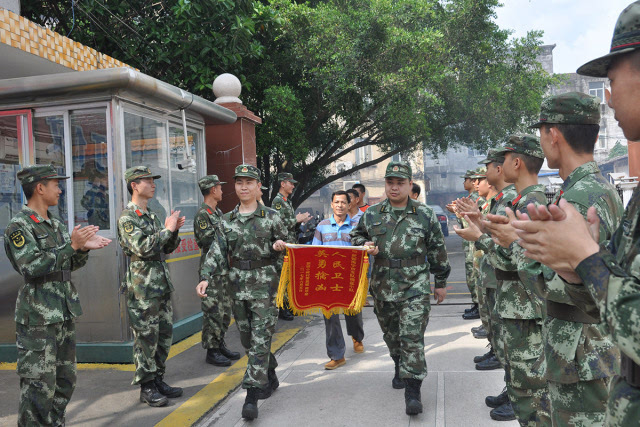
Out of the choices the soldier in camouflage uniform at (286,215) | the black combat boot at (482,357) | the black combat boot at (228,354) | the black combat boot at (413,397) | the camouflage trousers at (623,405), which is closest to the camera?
the camouflage trousers at (623,405)

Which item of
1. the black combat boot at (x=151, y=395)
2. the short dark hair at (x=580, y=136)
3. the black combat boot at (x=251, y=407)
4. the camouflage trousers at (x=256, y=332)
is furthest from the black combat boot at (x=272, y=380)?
the short dark hair at (x=580, y=136)

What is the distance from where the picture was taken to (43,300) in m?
3.72

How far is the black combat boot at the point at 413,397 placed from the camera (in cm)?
423

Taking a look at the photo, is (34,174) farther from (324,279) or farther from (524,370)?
(524,370)

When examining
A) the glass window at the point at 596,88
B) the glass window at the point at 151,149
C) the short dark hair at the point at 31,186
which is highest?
the glass window at the point at 596,88

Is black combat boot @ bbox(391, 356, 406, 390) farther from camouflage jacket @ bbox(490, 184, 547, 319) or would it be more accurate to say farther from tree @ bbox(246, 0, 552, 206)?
tree @ bbox(246, 0, 552, 206)

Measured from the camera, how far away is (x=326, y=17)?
12.1 m

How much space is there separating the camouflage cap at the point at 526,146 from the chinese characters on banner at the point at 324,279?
5.58 feet

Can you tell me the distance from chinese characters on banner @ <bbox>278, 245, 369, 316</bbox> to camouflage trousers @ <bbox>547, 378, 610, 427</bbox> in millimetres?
2544

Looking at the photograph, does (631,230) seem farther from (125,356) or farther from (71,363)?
(125,356)

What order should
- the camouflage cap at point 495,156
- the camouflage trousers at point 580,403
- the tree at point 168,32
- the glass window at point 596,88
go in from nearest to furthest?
the camouflage trousers at point 580,403
the camouflage cap at point 495,156
the tree at point 168,32
the glass window at point 596,88

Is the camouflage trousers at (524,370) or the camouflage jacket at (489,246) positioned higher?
the camouflage jacket at (489,246)

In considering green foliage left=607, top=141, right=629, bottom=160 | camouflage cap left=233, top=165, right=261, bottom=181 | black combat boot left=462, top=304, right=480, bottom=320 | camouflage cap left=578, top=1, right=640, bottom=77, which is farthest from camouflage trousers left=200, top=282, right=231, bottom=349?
green foliage left=607, top=141, right=629, bottom=160

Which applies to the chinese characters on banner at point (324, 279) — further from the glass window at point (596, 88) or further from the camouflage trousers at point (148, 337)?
the glass window at point (596, 88)
